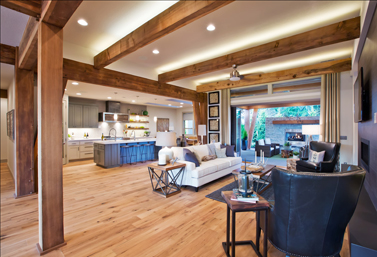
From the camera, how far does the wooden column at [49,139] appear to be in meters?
1.99

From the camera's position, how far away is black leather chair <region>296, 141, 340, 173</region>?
3.92 m

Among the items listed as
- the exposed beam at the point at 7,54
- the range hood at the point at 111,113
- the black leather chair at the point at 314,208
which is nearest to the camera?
the black leather chair at the point at 314,208

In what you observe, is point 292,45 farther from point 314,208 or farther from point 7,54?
point 7,54

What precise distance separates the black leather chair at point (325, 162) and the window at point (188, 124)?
8.68 m

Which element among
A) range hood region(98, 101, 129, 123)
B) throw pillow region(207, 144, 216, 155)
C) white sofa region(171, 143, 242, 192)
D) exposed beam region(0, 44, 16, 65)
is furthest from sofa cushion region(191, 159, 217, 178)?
range hood region(98, 101, 129, 123)

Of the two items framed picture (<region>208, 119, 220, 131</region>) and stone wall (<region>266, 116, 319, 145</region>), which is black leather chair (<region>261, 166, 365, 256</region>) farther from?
stone wall (<region>266, 116, 319, 145</region>)

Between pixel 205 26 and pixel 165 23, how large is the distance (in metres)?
0.90

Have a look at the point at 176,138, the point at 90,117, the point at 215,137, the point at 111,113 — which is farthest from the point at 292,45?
the point at 90,117

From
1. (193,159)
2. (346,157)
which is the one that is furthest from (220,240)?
(346,157)

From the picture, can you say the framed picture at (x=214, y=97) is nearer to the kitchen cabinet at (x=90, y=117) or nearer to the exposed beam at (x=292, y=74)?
the exposed beam at (x=292, y=74)

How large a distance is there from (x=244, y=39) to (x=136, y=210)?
12.4 ft

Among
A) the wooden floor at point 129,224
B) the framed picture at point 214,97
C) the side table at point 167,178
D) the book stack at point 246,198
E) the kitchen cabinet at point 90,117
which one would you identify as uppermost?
the framed picture at point 214,97

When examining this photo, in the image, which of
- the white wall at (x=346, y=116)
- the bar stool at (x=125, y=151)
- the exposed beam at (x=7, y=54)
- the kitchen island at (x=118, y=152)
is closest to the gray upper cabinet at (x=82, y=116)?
the kitchen island at (x=118, y=152)

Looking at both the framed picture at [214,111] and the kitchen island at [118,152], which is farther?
the framed picture at [214,111]
